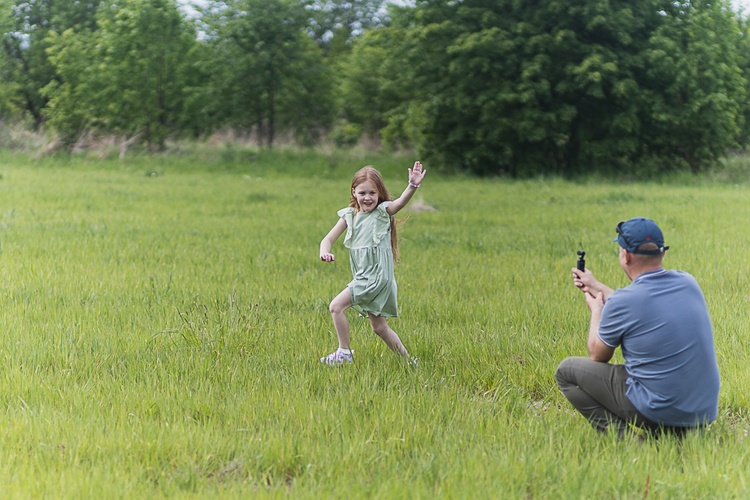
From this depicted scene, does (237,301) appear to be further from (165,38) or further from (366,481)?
(165,38)

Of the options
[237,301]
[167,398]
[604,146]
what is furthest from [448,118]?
[167,398]

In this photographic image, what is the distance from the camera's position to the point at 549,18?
1159 inches

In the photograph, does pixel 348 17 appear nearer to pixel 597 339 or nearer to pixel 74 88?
pixel 74 88

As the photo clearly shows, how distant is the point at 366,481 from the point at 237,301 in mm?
4106

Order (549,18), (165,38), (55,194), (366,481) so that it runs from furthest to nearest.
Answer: (165,38)
(549,18)
(55,194)
(366,481)

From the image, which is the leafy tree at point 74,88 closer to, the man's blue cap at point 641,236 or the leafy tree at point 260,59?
the leafy tree at point 260,59

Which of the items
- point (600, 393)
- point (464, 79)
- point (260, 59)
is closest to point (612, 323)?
point (600, 393)

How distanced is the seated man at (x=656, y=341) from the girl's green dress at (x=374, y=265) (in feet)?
5.92

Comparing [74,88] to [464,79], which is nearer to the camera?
[464,79]

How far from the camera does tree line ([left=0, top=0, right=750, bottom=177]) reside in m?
29.0

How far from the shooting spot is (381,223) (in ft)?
17.7

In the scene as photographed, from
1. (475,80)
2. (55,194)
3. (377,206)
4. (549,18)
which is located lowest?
(55,194)

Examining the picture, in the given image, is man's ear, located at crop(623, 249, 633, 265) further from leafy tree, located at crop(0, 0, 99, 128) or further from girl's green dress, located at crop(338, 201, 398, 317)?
leafy tree, located at crop(0, 0, 99, 128)

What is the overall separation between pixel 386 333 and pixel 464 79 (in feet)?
86.4
